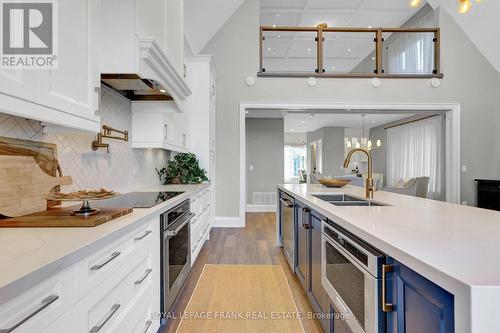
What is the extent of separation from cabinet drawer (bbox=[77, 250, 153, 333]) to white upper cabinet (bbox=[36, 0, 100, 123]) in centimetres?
76

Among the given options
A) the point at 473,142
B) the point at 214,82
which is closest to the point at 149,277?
the point at 214,82

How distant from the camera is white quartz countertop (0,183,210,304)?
26.5 inches

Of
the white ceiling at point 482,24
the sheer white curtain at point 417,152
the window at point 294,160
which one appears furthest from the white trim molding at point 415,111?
the window at point 294,160

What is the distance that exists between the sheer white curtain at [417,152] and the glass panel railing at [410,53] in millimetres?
1336

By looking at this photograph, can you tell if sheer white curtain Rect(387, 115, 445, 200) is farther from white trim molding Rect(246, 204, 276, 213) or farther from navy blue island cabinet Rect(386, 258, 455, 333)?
navy blue island cabinet Rect(386, 258, 455, 333)

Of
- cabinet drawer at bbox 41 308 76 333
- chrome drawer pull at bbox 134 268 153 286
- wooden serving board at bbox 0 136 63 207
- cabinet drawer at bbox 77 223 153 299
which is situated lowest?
chrome drawer pull at bbox 134 268 153 286

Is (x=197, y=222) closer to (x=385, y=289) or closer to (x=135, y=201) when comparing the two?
(x=135, y=201)

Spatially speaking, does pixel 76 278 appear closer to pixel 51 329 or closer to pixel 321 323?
pixel 51 329

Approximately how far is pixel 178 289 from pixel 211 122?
→ 3.13 metres

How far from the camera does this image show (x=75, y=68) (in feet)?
4.30

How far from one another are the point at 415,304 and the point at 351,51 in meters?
7.77

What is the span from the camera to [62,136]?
5.66 ft

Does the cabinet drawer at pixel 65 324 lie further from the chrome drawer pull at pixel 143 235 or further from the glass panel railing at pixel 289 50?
the glass panel railing at pixel 289 50

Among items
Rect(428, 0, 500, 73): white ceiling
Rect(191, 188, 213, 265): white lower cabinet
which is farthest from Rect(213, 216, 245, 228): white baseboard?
Rect(428, 0, 500, 73): white ceiling
